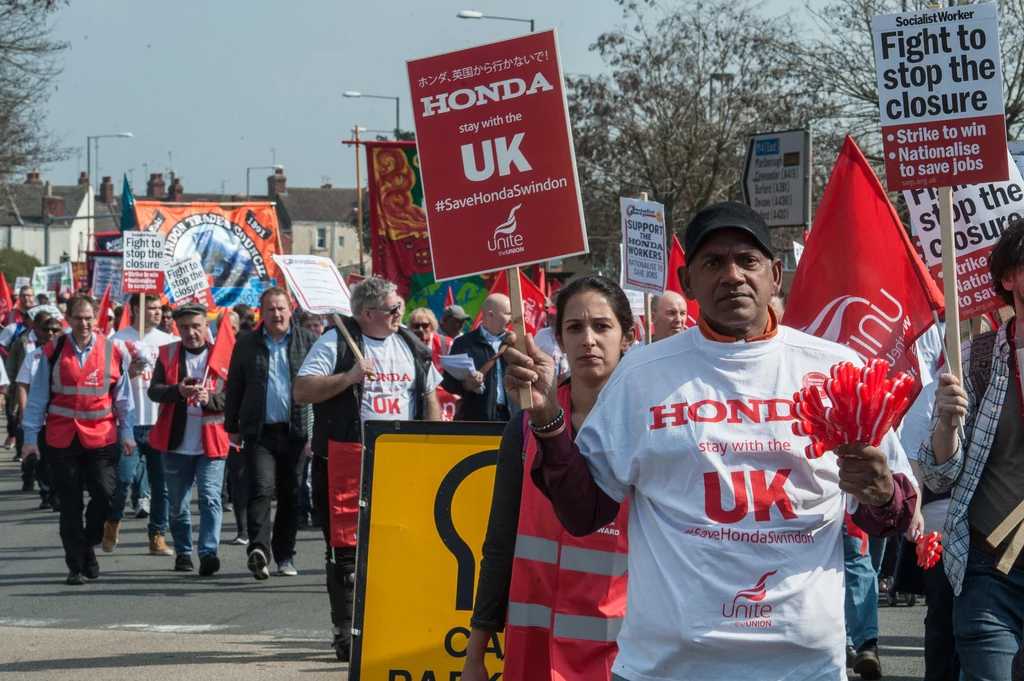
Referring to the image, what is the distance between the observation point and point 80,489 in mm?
11094

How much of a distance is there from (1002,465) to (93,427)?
8121 millimetres

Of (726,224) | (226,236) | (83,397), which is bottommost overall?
(83,397)

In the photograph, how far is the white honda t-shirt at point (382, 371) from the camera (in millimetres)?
7820

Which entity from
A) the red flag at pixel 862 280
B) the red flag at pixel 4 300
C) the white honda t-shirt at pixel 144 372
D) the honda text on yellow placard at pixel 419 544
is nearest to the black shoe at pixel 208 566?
the white honda t-shirt at pixel 144 372

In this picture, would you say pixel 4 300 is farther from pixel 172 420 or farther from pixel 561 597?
pixel 561 597

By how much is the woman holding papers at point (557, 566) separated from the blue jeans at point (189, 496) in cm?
715

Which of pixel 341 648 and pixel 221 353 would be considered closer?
pixel 341 648

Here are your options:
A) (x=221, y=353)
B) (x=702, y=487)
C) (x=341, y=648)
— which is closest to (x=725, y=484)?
(x=702, y=487)

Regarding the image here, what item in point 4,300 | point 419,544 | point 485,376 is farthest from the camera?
point 4,300

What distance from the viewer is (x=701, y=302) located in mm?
3387

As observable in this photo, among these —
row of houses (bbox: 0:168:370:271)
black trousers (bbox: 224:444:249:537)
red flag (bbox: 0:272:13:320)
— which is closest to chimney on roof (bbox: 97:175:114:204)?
row of houses (bbox: 0:168:370:271)

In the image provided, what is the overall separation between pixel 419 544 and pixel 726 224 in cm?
316

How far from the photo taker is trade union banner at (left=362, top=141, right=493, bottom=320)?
17.2 meters

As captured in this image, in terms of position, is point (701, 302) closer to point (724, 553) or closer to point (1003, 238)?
point (724, 553)
